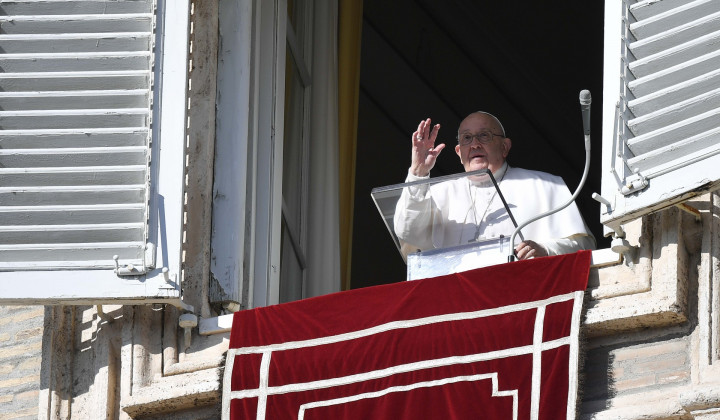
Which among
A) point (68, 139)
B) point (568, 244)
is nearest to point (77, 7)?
point (68, 139)

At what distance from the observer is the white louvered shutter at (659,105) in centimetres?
552

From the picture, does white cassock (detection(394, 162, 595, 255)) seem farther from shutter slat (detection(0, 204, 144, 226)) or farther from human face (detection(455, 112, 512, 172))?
shutter slat (detection(0, 204, 144, 226))

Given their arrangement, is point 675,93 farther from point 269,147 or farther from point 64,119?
point 64,119

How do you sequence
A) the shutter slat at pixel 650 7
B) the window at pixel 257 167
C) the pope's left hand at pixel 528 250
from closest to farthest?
the shutter slat at pixel 650 7, the pope's left hand at pixel 528 250, the window at pixel 257 167

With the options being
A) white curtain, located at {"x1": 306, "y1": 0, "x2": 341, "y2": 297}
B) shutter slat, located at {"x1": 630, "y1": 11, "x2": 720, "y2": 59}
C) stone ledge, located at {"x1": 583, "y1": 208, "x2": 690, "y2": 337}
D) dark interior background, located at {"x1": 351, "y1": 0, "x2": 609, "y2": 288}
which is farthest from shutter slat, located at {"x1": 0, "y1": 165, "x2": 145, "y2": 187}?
dark interior background, located at {"x1": 351, "y1": 0, "x2": 609, "y2": 288}

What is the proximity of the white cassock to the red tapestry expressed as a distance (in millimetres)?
528

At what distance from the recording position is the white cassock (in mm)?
6438

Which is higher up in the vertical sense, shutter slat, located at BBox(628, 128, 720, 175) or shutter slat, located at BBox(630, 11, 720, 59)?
shutter slat, located at BBox(630, 11, 720, 59)

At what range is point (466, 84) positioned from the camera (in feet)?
36.5

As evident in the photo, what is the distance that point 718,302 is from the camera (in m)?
5.48

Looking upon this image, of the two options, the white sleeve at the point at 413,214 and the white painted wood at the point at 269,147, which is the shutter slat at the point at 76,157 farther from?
the white sleeve at the point at 413,214

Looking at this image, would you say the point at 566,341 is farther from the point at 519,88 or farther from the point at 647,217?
the point at 519,88

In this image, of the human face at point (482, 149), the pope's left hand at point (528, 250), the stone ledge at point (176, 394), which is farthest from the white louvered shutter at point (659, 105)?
the stone ledge at point (176, 394)

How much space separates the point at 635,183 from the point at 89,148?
A: 77.5 inches
